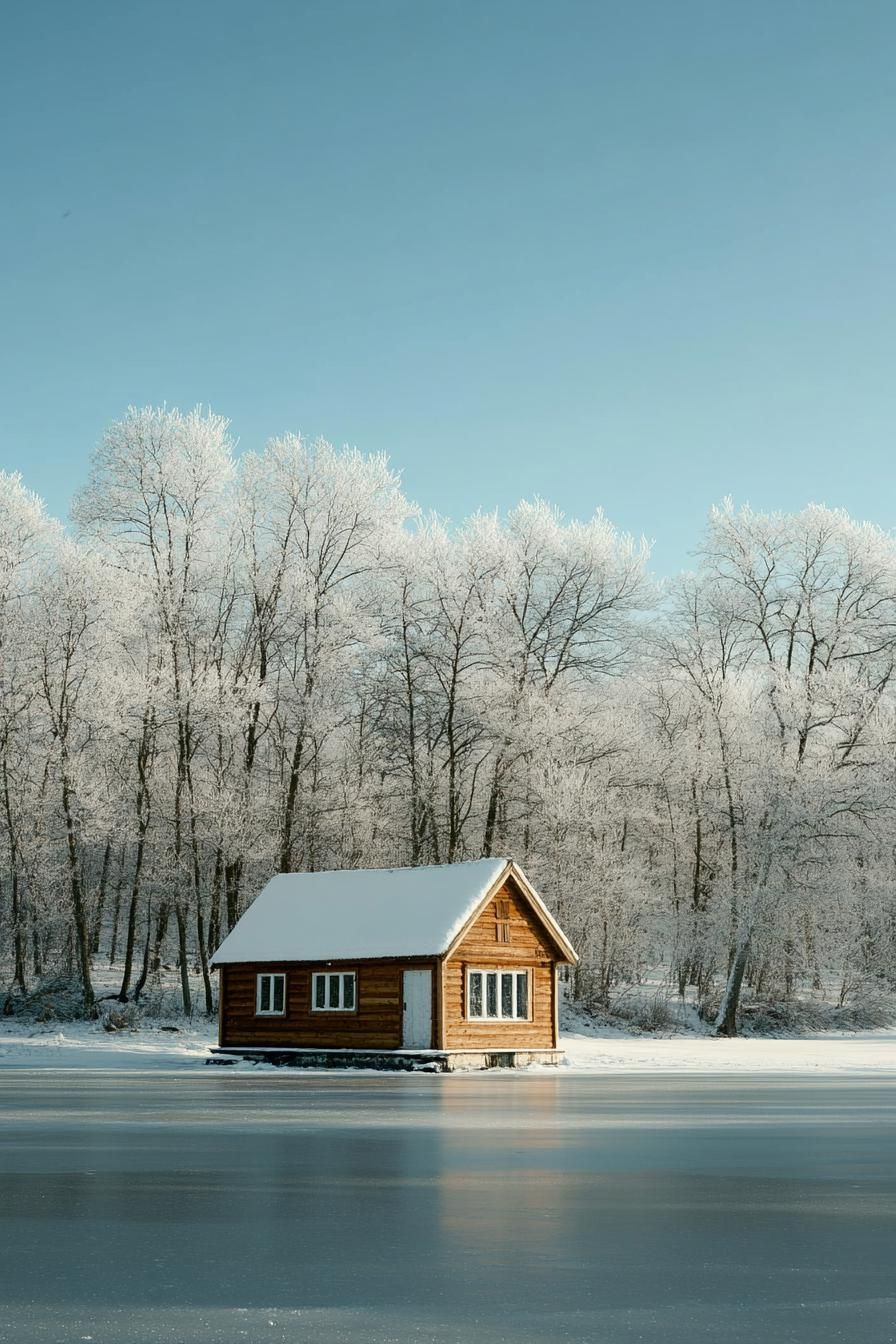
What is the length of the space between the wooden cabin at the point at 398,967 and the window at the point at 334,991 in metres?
0.04

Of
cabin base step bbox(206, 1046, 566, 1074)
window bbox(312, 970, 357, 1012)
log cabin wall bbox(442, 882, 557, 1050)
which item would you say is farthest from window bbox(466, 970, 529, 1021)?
window bbox(312, 970, 357, 1012)

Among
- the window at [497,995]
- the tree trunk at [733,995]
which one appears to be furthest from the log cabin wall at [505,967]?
the tree trunk at [733,995]

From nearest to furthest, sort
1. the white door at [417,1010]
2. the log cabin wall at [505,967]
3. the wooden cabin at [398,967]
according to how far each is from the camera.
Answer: the white door at [417,1010], the wooden cabin at [398,967], the log cabin wall at [505,967]

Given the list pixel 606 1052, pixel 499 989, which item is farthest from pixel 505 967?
pixel 606 1052

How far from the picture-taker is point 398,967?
41375mm

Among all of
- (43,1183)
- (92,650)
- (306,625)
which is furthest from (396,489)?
(43,1183)

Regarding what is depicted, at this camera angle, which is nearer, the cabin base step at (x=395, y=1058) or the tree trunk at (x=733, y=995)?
the cabin base step at (x=395, y=1058)

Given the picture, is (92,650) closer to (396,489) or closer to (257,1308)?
(396,489)

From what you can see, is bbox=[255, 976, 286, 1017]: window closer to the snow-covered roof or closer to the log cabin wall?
the snow-covered roof

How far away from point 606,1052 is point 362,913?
8585mm

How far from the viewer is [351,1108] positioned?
2444 cm

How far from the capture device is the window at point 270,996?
144 feet

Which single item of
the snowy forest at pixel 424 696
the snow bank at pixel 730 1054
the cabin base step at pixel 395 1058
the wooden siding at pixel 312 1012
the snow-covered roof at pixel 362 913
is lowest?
the snow bank at pixel 730 1054

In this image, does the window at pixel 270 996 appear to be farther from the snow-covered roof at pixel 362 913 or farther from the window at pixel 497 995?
the window at pixel 497 995
